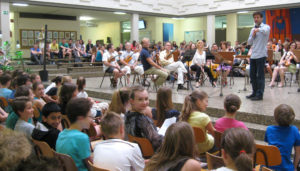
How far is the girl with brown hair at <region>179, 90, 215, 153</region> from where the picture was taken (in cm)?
279

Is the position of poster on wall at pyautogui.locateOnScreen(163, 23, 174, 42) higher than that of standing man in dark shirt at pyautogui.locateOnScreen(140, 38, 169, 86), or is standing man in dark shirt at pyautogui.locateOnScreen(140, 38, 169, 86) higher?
poster on wall at pyautogui.locateOnScreen(163, 23, 174, 42)

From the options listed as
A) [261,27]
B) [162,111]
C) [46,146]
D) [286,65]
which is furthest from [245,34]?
[46,146]

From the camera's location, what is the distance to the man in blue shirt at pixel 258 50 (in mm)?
5031

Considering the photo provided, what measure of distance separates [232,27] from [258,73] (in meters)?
12.1

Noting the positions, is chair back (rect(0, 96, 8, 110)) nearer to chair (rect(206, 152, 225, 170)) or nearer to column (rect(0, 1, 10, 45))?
chair (rect(206, 152, 225, 170))

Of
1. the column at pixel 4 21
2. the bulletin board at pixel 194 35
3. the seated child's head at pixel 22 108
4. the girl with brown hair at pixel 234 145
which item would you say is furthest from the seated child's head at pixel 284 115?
the bulletin board at pixel 194 35

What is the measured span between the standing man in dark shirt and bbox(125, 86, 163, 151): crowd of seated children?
3.68 meters

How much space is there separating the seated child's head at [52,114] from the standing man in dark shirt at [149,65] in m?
3.69

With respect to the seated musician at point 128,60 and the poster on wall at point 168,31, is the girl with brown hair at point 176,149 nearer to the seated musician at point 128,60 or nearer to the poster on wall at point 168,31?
the seated musician at point 128,60

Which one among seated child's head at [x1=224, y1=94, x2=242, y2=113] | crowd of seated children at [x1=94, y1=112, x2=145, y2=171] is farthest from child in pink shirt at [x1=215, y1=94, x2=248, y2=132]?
crowd of seated children at [x1=94, y1=112, x2=145, y2=171]

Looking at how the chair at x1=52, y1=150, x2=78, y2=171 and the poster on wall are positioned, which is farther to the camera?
the poster on wall

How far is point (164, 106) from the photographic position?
3.06m

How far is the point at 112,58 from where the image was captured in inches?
306

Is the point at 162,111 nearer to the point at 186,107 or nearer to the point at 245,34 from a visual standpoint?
the point at 186,107
